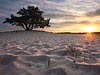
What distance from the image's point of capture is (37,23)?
27.9 meters

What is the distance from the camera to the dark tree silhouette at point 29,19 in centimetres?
2727

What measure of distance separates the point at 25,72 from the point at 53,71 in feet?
1.07

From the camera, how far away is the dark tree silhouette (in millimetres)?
27266

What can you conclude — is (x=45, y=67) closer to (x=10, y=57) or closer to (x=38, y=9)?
(x=10, y=57)

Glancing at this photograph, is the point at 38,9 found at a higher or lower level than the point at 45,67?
higher

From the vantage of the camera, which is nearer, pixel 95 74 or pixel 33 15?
pixel 95 74

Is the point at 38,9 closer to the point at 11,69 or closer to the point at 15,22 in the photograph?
the point at 15,22

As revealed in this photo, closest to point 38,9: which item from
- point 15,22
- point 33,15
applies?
point 33,15

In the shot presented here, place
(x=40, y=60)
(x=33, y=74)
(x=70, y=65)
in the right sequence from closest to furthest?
(x=33, y=74) < (x=70, y=65) < (x=40, y=60)

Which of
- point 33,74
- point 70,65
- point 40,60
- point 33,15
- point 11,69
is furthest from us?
point 33,15

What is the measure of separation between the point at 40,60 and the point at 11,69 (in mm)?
649

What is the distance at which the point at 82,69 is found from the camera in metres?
2.25

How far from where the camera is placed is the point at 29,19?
27.6 metres

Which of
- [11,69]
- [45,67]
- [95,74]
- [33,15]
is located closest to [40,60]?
[45,67]
